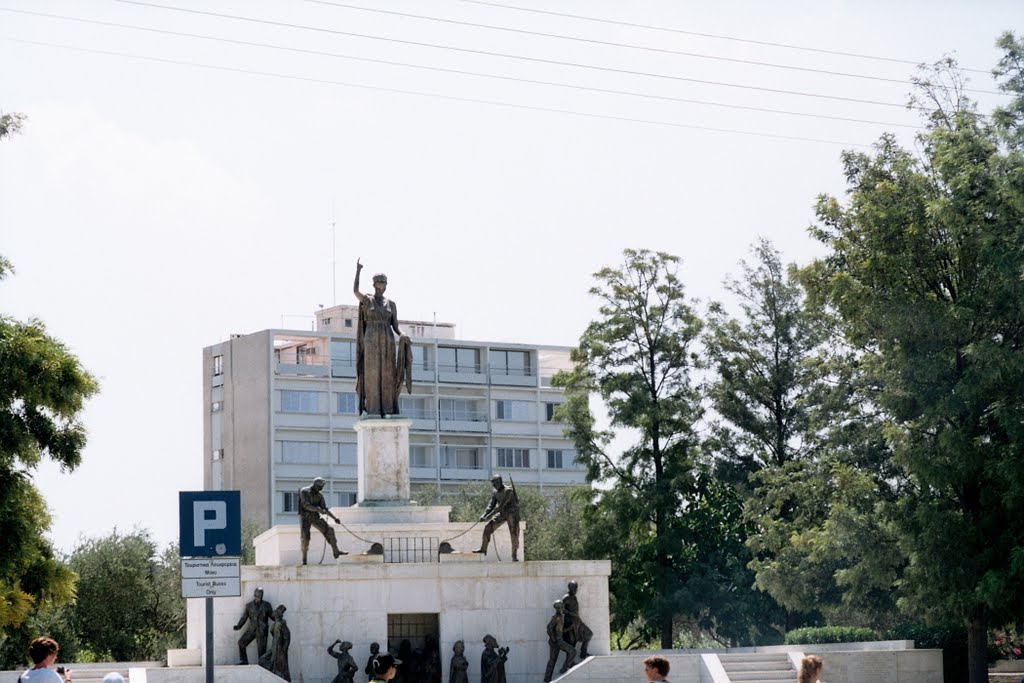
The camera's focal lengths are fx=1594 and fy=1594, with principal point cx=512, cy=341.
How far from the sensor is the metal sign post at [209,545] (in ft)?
46.0

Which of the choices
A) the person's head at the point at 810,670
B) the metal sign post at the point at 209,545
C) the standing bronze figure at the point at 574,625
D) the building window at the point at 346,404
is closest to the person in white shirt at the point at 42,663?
the metal sign post at the point at 209,545

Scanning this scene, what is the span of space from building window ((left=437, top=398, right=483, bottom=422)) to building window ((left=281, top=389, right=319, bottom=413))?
741 centimetres

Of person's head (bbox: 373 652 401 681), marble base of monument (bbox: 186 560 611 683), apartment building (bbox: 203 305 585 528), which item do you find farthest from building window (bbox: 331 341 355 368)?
person's head (bbox: 373 652 401 681)

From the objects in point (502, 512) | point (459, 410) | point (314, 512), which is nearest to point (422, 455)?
point (459, 410)

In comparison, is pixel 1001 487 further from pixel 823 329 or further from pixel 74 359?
pixel 74 359

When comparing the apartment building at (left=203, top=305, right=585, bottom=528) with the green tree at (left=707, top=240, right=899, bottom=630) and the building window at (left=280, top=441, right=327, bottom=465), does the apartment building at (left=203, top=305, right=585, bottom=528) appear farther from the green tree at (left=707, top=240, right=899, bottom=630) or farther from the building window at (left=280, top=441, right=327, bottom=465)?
the green tree at (left=707, top=240, right=899, bottom=630)

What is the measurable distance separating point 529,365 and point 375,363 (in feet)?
184

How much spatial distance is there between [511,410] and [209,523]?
74651 mm

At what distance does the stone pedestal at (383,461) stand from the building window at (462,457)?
53.1 metres

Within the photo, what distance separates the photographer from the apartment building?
81.6 m

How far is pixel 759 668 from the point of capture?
29734mm

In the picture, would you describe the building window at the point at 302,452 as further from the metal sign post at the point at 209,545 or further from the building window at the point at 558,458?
the metal sign post at the point at 209,545

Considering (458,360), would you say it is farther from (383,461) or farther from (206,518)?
(206,518)

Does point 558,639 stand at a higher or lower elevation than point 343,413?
lower
